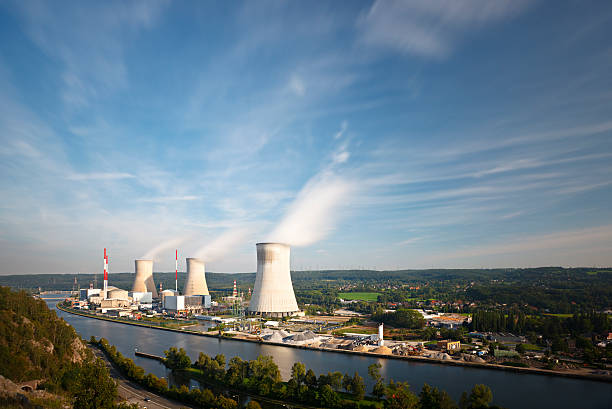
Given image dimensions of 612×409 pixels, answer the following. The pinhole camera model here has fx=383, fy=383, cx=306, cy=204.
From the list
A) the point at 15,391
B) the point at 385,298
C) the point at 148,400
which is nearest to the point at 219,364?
the point at 148,400

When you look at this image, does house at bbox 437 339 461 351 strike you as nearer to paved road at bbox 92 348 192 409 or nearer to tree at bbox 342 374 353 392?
tree at bbox 342 374 353 392

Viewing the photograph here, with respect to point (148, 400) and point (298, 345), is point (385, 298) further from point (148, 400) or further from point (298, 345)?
point (148, 400)

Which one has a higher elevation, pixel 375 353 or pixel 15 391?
pixel 15 391

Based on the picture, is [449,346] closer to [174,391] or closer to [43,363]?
[174,391]

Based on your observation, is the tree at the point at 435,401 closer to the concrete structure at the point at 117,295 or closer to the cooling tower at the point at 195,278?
the cooling tower at the point at 195,278

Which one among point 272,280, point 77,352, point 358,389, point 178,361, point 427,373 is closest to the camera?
point 358,389

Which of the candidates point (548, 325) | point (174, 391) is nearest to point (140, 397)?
point (174, 391)

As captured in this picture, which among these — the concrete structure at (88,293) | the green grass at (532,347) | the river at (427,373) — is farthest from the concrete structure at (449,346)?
the concrete structure at (88,293)
